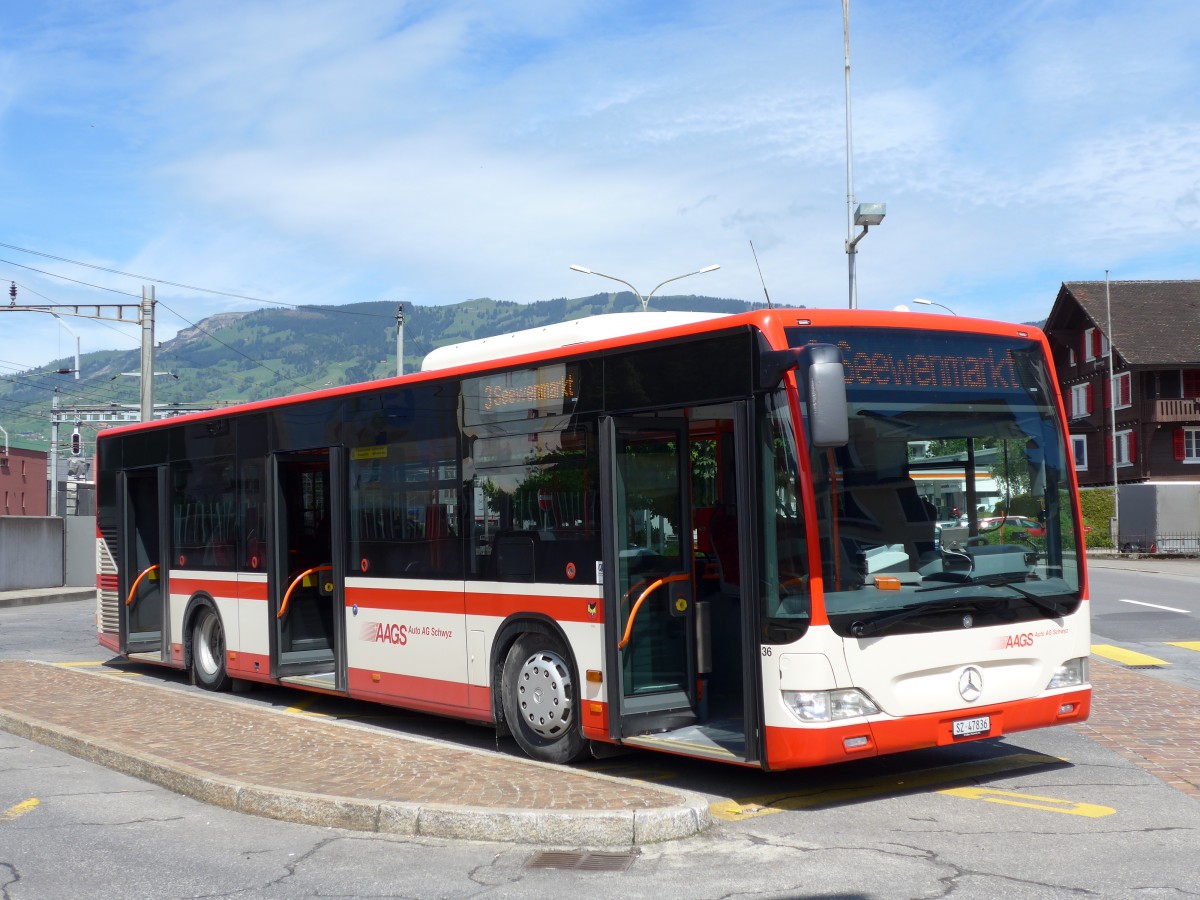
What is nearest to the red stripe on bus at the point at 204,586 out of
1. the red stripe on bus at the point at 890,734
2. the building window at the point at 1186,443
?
the red stripe on bus at the point at 890,734

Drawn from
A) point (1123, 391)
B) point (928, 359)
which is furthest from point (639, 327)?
point (1123, 391)

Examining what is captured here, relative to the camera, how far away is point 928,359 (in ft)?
28.1

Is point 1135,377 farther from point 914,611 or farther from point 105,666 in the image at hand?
point 914,611

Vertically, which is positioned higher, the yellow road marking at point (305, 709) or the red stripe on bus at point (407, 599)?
the red stripe on bus at point (407, 599)

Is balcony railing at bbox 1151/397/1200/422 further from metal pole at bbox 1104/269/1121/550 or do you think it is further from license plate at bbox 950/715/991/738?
license plate at bbox 950/715/991/738

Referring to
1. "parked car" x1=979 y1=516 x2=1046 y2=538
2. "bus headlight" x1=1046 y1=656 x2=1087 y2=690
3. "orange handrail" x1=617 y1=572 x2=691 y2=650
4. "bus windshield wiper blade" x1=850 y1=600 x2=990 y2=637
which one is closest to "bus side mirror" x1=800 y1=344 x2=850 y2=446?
"bus windshield wiper blade" x1=850 y1=600 x2=990 y2=637

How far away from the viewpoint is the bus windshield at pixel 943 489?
8031mm

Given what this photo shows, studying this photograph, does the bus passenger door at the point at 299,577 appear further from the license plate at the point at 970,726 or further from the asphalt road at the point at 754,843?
the license plate at the point at 970,726

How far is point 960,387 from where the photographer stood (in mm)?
8656

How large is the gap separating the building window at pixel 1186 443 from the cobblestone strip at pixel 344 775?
56894 millimetres

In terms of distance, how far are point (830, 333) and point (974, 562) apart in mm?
1692

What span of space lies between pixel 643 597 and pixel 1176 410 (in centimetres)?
5765

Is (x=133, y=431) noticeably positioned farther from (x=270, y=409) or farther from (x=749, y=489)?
(x=749, y=489)

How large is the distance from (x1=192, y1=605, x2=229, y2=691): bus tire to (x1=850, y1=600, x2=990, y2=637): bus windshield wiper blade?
840cm
